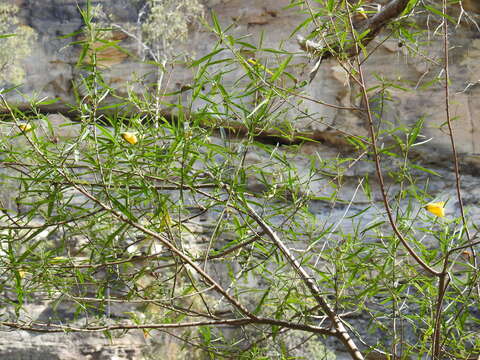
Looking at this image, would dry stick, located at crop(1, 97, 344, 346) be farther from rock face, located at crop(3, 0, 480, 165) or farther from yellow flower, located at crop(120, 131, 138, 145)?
rock face, located at crop(3, 0, 480, 165)

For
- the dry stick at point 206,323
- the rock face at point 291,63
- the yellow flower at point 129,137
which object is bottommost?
the rock face at point 291,63

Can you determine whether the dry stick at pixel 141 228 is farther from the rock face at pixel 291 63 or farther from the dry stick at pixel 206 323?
the rock face at pixel 291 63

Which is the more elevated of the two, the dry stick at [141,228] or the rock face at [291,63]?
the dry stick at [141,228]

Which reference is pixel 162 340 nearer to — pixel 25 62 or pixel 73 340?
pixel 73 340

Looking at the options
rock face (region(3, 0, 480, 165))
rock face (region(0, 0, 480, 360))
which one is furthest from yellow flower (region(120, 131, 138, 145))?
rock face (region(3, 0, 480, 165))

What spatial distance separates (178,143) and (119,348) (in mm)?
4877

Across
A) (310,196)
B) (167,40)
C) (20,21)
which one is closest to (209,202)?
(310,196)

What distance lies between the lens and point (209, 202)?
815 mm

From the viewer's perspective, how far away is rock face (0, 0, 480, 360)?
5176 mm

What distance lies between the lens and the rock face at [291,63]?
5176mm

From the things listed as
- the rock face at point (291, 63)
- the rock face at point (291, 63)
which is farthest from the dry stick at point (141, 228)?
the rock face at point (291, 63)

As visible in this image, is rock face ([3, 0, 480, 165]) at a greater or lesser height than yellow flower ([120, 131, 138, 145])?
lesser

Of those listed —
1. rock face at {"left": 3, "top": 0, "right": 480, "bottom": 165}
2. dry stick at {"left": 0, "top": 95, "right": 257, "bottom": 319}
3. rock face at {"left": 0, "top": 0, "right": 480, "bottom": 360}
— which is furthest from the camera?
rock face at {"left": 3, "top": 0, "right": 480, "bottom": 165}

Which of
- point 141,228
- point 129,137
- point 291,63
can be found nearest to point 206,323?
point 141,228
